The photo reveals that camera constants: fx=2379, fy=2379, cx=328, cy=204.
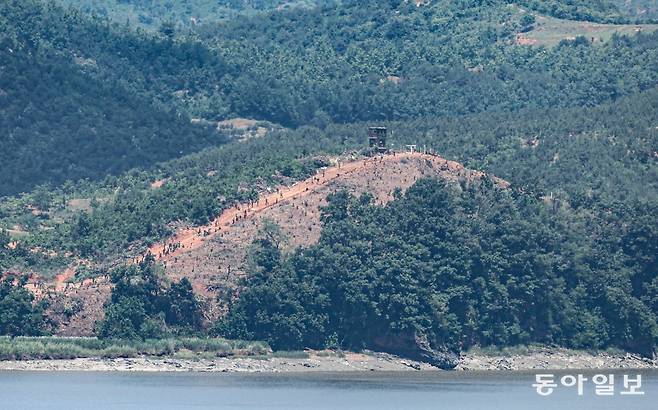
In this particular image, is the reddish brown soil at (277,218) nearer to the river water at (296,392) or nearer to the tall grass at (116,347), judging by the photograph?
the tall grass at (116,347)

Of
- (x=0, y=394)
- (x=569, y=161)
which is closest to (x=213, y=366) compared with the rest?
(x=0, y=394)

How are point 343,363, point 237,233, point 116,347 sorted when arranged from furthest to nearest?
point 237,233 → point 343,363 → point 116,347

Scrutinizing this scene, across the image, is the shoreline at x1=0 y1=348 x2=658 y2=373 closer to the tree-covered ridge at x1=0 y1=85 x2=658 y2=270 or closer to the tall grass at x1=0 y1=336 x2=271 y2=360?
the tall grass at x1=0 y1=336 x2=271 y2=360

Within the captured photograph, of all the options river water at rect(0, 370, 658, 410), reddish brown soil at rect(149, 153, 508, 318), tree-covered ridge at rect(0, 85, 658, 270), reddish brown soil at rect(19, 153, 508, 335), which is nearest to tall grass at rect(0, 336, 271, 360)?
river water at rect(0, 370, 658, 410)

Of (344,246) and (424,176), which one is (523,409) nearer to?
(344,246)

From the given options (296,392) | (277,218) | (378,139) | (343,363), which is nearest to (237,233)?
(277,218)

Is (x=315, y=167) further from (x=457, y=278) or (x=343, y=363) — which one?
(x=343, y=363)
